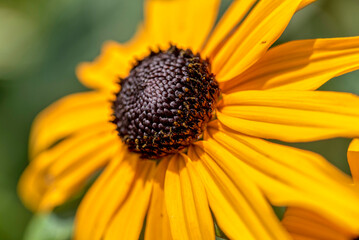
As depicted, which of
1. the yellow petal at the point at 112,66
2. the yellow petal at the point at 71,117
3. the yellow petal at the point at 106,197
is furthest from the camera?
the yellow petal at the point at 112,66

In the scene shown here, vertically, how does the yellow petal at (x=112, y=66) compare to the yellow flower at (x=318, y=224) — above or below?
above

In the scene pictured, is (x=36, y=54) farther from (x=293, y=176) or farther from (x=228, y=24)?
(x=293, y=176)

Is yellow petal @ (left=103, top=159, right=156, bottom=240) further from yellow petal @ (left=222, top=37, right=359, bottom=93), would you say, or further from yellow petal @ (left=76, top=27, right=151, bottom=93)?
yellow petal @ (left=76, top=27, right=151, bottom=93)

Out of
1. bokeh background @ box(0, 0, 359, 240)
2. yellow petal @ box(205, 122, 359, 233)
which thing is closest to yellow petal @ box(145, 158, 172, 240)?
yellow petal @ box(205, 122, 359, 233)

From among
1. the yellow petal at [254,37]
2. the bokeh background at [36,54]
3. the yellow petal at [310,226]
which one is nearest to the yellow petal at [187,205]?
the yellow petal at [310,226]

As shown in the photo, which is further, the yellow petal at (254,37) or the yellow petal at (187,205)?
the yellow petal at (254,37)

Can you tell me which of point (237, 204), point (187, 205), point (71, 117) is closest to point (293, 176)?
point (237, 204)

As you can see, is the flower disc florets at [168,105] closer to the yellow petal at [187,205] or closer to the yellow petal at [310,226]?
the yellow petal at [187,205]
